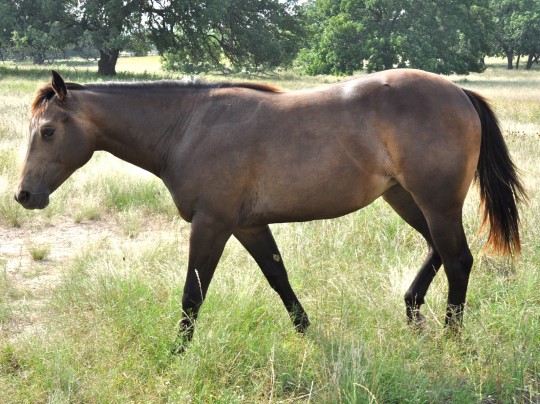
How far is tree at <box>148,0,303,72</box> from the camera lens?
31.9 metres

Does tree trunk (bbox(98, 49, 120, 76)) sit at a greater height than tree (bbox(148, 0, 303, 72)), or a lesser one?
lesser

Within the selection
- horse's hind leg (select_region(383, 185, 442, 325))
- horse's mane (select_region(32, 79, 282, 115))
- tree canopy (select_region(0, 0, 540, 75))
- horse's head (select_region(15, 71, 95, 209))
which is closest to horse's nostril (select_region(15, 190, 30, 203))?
horse's head (select_region(15, 71, 95, 209))

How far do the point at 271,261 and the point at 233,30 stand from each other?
30.0 m

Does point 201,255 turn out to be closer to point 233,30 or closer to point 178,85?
point 178,85

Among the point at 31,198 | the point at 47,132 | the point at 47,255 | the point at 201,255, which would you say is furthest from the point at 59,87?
the point at 47,255

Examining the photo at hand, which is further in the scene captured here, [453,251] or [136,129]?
[136,129]

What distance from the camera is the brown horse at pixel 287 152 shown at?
12.5 ft

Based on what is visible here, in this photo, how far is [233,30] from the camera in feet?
107

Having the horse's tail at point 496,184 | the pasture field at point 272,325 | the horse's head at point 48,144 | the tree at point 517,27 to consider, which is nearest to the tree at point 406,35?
the tree at point 517,27

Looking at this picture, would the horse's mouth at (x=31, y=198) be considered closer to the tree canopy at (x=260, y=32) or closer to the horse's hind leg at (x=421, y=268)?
the horse's hind leg at (x=421, y=268)

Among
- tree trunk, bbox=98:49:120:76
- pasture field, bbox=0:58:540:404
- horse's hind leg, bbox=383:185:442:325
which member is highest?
horse's hind leg, bbox=383:185:442:325

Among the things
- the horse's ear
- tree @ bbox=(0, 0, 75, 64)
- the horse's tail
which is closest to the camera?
the horse's ear

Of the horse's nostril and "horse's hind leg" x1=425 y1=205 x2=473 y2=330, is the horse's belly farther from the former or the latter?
the horse's nostril

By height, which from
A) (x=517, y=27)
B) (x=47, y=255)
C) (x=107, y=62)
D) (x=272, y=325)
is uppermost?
(x=517, y=27)
